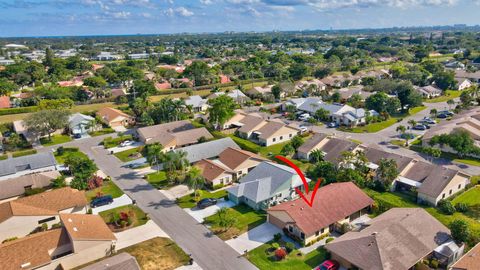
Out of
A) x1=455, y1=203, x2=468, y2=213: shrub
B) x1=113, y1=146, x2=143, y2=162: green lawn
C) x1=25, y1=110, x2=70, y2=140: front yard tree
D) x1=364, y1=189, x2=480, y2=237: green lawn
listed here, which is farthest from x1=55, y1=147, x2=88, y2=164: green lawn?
x1=455, y1=203, x2=468, y2=213: shrub

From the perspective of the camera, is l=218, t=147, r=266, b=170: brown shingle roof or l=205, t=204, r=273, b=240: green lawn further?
l=218, t=147, r=266, b=170: brown shingle roof

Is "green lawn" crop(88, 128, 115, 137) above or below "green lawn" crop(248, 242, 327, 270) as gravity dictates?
above

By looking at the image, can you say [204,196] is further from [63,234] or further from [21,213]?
[21,213]

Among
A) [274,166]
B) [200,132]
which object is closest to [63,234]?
[274,166]

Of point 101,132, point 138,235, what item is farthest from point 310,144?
point 101,132

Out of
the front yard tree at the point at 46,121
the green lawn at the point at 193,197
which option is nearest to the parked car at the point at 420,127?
the green lawn at the point at 193,197

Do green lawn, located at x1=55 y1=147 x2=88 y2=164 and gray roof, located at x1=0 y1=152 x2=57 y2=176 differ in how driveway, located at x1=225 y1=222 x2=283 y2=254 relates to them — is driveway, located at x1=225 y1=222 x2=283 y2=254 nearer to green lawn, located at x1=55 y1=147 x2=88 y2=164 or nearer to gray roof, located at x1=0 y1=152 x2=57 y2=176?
gray roof, located at x1=0 y1=152 x2=57 y2=176
